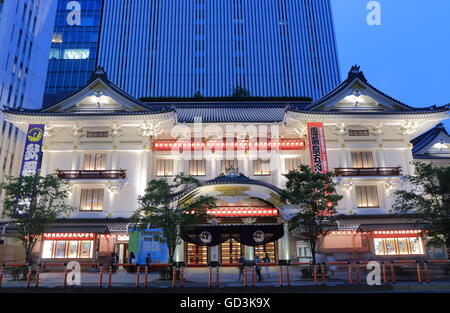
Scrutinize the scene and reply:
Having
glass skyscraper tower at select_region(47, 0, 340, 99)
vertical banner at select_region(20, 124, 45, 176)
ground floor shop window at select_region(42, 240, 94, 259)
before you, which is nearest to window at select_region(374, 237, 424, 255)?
ground floor shop window at select_region(42, 240, 94, 259)

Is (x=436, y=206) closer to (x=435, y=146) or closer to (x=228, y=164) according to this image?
(x=435, y=146)

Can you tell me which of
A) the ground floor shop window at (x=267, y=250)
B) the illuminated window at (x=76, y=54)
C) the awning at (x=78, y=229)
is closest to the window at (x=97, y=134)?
the awning at (x=78, y=229)

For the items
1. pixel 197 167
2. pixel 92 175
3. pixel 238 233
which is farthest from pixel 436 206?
pixel 92 175

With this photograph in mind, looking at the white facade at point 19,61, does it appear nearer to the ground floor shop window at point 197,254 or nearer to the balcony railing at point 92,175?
the balcony railing at point 92,175

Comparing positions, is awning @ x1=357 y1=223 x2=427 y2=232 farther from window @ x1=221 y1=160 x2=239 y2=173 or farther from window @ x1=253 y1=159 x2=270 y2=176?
window @ x1=221 y1=160 x2=239 y2=173

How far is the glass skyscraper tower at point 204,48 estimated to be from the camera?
2645 inches

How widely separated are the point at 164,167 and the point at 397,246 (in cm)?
1991

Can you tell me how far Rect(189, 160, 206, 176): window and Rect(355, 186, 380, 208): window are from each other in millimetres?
13304

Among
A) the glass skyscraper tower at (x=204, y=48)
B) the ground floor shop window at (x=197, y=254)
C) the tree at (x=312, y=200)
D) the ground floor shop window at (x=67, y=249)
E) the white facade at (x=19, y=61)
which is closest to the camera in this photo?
the tree at (x=312, y=200)

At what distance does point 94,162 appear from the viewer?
26547 mm

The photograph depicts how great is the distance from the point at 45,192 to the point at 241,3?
69.0 metres

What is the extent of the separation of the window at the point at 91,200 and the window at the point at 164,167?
498 cm
